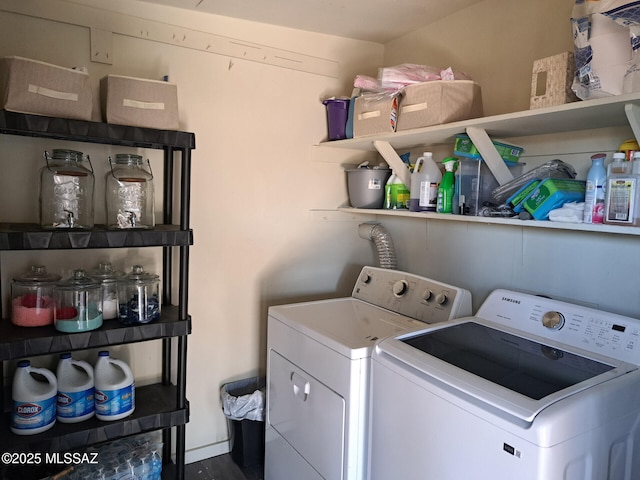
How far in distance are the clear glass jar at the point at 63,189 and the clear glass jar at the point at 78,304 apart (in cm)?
22

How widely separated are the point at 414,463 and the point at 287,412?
716mm

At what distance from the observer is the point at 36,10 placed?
5.74ft

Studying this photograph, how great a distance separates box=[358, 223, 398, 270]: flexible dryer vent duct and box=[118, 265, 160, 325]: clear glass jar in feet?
3.76

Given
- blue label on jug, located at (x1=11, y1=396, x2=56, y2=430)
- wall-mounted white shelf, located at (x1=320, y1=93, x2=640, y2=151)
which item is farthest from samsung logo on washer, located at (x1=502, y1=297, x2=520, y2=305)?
blue label on jug, located at (x1=11, y1=396, x2=56, y2=430)

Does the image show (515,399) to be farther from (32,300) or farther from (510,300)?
(32,300)

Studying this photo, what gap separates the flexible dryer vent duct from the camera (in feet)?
7.80

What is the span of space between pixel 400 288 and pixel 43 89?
157cm

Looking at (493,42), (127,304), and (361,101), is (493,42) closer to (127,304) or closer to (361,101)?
(361,101)

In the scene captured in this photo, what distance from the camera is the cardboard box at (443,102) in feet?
5.71

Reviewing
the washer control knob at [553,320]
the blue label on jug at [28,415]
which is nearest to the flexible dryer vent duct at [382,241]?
the washer control knob at [553,320]

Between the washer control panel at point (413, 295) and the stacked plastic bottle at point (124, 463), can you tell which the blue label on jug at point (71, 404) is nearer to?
the stacked plastic bottle at point (124, 463)

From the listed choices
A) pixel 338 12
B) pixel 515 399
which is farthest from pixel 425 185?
pixel 515 399

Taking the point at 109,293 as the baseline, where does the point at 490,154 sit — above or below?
above

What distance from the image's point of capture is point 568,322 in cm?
147
